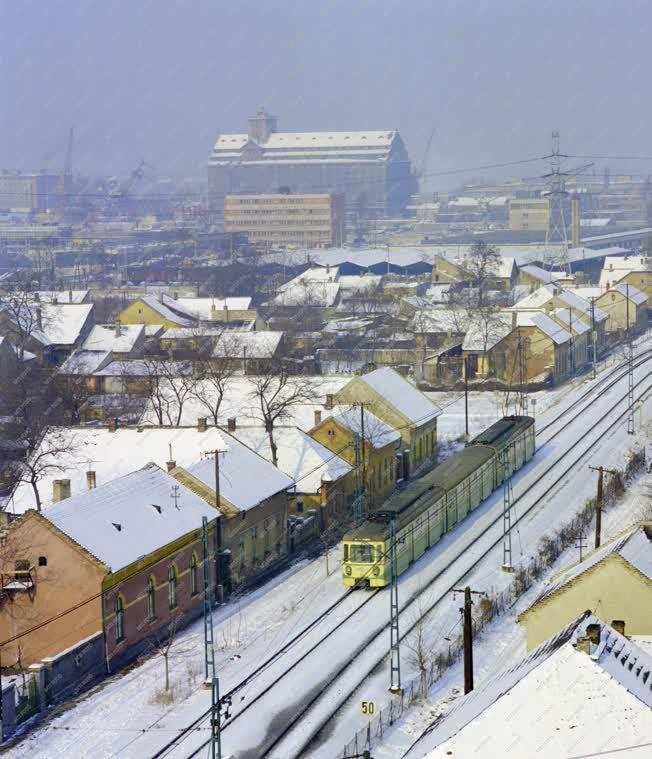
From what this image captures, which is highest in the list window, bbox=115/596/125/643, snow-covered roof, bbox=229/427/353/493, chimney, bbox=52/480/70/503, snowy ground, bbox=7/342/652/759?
chimney, bbox=52/480/70/503

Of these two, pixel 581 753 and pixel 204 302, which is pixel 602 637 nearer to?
pixel 581 753

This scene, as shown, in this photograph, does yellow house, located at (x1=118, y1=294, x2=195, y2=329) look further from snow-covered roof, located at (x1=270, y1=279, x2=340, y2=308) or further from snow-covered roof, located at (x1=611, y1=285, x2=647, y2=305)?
snow-covered roof, located at (x1=611, y1=285, x2=647, y2=305)

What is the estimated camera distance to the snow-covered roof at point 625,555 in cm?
2175

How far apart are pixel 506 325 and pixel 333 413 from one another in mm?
22554

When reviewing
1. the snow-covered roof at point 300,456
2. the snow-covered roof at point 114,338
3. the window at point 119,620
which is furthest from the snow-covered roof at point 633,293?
the window at point 119,620

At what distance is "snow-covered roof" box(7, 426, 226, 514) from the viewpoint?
32969 mm

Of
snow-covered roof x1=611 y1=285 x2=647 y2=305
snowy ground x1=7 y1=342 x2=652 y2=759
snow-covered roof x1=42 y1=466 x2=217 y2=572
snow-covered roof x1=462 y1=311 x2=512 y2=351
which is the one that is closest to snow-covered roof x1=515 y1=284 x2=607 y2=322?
snow-covered roof x1=611 y1=285 x2=647 y2=305

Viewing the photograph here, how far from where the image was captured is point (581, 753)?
49.6 ft

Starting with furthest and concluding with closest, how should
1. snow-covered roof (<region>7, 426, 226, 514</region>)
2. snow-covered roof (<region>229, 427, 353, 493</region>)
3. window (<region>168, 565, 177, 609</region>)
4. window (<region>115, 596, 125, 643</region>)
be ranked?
1. snow-covered roof (<region>229, 427, 353, 493</region>)
2. snow-covered roof (<region>7, 426, 226, 514</region>)
3. window (<region>168, 565, 177, 609</region>)
4. window (<region>115, 596, 125, 643</region>)

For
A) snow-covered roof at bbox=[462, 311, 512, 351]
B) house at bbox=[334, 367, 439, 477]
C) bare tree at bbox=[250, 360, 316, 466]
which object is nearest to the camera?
bare tree at bbox=[250, 360, 316, 466]

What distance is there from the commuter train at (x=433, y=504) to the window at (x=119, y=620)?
17.7 ft

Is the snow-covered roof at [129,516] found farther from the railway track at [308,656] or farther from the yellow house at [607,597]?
the yellow house at [607,597]

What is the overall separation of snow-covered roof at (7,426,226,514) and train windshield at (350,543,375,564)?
5.16 meters

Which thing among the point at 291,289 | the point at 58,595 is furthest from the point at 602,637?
the point at 291,289
